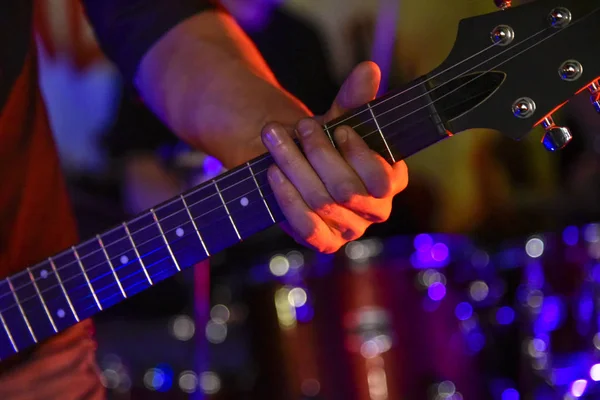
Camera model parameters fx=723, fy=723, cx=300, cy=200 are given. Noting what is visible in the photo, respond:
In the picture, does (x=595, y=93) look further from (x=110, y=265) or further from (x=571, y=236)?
(x=571, y=236)

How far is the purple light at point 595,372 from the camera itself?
227cm

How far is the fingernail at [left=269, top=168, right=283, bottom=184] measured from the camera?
31.9 inches

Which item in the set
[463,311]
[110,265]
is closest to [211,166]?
[463,311]

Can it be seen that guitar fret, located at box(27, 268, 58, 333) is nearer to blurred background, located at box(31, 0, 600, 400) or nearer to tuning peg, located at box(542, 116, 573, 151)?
tuning peg, located at box(542, 116, 573, 151)

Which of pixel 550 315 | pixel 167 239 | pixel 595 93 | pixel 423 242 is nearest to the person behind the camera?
pixel 595 93

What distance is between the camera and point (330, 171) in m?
0.79

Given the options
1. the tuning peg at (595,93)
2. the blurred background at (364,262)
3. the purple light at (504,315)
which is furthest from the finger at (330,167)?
the purple light at (504,315)

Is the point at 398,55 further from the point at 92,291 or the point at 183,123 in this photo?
the point at 92,291

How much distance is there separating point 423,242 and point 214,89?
1.42m

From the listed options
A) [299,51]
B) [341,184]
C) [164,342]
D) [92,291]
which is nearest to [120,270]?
[92,291]

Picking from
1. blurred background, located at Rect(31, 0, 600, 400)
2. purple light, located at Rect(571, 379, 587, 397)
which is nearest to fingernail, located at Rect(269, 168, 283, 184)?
blurred background, located at Rect(31, 0, 600, 400)

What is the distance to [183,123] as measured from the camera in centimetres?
109

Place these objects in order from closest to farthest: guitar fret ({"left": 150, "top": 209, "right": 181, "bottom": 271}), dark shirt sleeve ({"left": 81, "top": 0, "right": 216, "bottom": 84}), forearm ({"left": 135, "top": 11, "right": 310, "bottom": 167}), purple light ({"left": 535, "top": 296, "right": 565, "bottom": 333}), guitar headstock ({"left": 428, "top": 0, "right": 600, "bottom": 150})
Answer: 1. guitar headstock ({"left": 428, "top": 0, "right": 600, "bottom": 150})
2. guitar fret ({"left": 150, "top": 209, "right": 181, "bottom": 271})
3. forearm ({"left": 135, "top": 11, "right": 310, "bottom": 167})
4. dark shirt sleeve ({"left": 81, "top": 0, "right": 216, "bottom": 84})
5. purple light ({"left": 535, "top": 296, "right": 565, "bottom": 333})

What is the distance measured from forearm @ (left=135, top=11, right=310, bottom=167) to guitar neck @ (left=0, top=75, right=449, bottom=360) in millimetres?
128
